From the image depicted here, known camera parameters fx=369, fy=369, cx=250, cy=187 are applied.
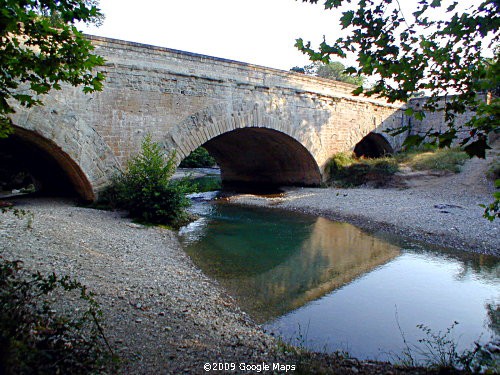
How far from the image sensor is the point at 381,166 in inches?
616

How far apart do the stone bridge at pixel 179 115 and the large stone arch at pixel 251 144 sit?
4 centimetres

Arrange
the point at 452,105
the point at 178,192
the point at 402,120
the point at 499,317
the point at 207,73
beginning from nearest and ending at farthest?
the point at 452,105, the point at 499,317, the point at 178,192, the point at 207,73, the point at 402,120

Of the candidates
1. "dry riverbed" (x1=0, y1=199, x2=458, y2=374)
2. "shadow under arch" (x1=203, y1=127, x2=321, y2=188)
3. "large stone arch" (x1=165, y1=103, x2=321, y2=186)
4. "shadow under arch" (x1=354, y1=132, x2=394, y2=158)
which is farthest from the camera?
"shadow under arch" (x1=354, y1=132, x2=394, y2=158)

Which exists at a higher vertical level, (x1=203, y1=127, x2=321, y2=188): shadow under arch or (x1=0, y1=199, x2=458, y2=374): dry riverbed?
(x1=203, y1=127, x2=321, y2=188): shadow under arch

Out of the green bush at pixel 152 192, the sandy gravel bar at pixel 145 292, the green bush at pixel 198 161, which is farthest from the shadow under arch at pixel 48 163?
Result: the green bush at pixel 198 161

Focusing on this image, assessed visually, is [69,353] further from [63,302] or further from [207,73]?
[207,73]

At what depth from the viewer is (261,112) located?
13.1 m

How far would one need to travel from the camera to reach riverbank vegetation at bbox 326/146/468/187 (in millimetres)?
14789

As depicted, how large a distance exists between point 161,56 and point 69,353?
948cm

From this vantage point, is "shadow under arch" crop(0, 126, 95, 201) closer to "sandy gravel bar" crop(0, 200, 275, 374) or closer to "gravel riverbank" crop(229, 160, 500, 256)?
"sandy gravel bar" crop(0, 200, 275, 374)

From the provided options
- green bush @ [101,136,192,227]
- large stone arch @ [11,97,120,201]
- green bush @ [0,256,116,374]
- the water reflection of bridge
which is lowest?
the water reflection of bridge

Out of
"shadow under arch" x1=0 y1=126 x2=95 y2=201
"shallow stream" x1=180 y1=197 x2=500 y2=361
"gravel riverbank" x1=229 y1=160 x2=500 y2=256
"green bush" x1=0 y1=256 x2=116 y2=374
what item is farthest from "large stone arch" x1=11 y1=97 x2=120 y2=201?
"green bush" x1=0 y1=256 x2=116 y2=374

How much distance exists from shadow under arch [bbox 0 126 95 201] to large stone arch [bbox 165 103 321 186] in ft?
8.60

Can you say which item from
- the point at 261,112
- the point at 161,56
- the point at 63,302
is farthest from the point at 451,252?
the point at 161,56
